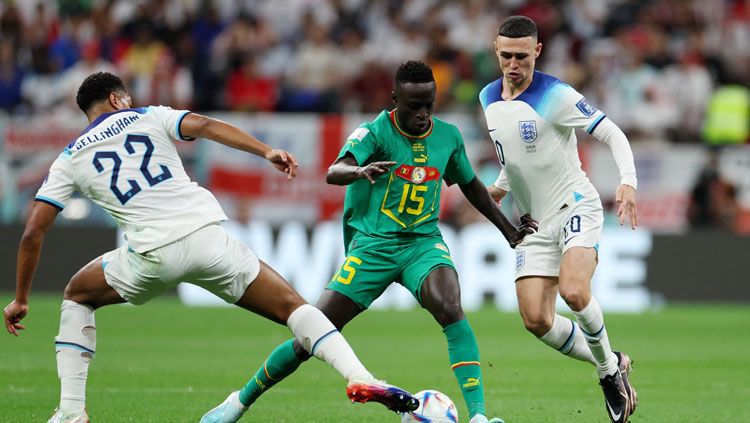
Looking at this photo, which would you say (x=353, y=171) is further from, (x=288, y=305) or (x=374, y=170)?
(x=288, y=305)

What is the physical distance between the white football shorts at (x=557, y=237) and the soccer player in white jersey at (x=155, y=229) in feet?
6.18

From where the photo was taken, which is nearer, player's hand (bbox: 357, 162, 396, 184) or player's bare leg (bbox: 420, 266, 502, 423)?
player's hand (bbox: 357, 162, 396, 184)

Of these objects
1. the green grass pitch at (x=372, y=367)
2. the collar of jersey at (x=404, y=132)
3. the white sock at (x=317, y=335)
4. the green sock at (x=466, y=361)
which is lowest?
the green grass pitch at (x=372, y=367)

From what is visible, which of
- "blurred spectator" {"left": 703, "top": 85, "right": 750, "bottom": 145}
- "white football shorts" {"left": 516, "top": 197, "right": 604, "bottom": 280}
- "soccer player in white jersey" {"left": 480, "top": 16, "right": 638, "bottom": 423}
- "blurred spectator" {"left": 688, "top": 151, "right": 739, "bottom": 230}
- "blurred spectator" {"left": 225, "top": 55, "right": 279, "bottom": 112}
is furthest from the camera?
"blurred spectator" {"left": 225, "top": 55, "right": 279, "bottom": 112}

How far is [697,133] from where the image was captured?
63.6ft

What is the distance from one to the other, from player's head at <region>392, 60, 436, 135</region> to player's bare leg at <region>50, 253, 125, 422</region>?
2077mm

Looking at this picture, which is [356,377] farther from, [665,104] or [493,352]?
[665,104]

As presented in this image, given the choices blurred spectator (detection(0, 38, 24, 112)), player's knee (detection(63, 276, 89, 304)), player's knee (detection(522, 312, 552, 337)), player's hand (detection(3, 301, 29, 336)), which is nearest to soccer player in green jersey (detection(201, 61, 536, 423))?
player's knee (detection(522, 312, 552, 337))

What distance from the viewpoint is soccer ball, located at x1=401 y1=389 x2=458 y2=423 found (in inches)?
283

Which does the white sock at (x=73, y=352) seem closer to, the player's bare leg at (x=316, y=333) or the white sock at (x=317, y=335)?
the player's bare leg at (x=316, y=333)

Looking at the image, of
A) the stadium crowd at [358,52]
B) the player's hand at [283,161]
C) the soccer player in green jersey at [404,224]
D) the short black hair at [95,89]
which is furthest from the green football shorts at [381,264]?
the stadium crowd at [358,52]

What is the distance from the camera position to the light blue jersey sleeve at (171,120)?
715cm

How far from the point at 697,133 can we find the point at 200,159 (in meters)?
7.58

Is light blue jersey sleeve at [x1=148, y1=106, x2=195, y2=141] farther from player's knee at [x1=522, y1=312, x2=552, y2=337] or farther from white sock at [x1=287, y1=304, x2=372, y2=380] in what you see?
player's knee at [x1=522, y1=312, x2=552, y2=337]
